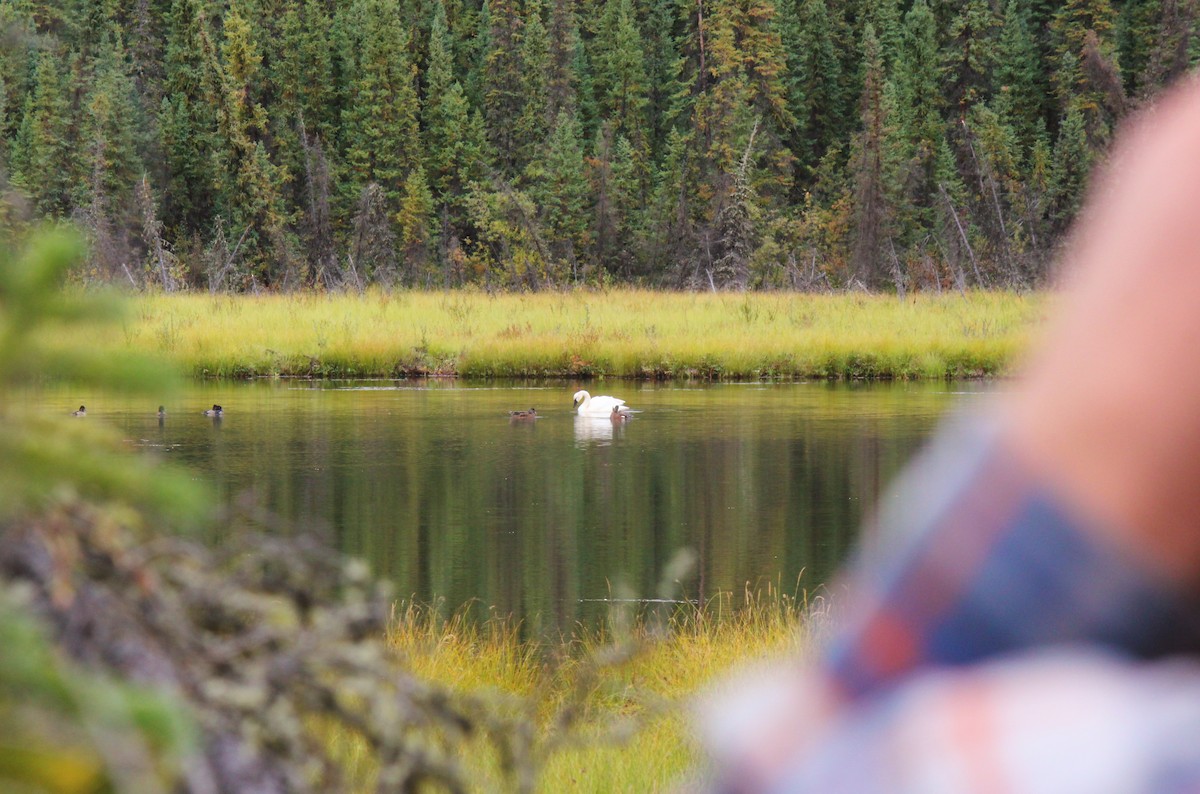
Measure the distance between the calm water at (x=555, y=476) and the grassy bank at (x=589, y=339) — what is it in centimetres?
247

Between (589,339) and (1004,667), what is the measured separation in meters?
25.0

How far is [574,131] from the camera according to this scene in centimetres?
5378

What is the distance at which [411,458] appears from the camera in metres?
14.9

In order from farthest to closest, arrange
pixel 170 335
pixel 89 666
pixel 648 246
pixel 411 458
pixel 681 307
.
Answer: pixel 648 246 → pixel 681 307 → pixel 170 335 → pixel 411 458 → pixel 89 666

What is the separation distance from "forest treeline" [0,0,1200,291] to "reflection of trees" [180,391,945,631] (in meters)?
27.1

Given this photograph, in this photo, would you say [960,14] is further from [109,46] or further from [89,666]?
[89,666]

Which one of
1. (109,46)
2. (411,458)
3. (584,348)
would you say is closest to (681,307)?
(584,348)

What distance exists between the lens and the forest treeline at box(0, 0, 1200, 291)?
158 ft

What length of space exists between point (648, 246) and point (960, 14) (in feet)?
45.2

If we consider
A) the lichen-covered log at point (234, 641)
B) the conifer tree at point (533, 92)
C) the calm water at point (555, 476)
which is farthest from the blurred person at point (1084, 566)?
the conifer tree at point (533, 92)

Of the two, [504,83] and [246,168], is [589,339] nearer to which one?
[246,168]

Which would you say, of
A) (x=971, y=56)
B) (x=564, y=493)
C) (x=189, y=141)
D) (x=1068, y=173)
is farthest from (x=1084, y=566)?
(x=971, y=56)

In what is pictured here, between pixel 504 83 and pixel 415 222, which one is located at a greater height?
pixel 504 83

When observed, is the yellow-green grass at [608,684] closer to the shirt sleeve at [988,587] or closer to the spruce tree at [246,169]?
the shirt sleeve at [988,587]
